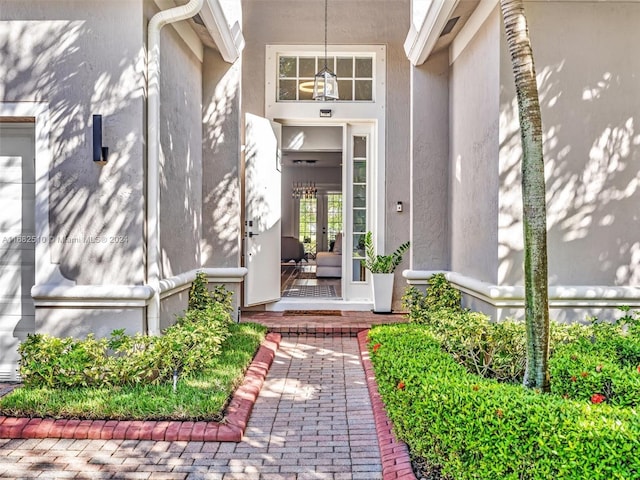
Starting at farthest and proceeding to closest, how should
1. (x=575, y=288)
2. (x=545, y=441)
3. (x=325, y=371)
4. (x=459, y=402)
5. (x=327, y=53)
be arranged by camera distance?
1. (x=327, y=53)
2. (x=325, y=371)
3. (x=575, y=288)
4. (x=459, y=402)
5. (x=545, y=441)

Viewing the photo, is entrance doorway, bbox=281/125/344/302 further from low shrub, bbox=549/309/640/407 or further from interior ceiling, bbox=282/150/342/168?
low shrub, bbox=549/309/640/407

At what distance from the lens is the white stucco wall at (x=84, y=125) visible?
4305mm

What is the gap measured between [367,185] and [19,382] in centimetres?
502

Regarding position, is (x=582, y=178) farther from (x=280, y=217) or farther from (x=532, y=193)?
(x=280, y=217)

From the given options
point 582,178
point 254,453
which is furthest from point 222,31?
point 254,453

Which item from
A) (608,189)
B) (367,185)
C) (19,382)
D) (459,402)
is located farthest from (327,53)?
(459,402)

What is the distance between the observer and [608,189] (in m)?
4.57

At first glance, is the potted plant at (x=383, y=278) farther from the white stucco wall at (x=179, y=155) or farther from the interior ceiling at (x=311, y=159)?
the interior ceiling at (x=311, y=159)

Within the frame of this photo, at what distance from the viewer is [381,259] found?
7.52 m

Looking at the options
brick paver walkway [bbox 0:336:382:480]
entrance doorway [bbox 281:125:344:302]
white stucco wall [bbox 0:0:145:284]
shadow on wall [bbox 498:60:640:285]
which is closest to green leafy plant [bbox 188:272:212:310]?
white stucco wall [bbox 0:0:145:284]

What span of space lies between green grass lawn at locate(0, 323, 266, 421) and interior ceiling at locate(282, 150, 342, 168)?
37.2ft

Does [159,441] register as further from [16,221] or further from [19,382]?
[16,221]

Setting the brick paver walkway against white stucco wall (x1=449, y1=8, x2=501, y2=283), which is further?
white stucco wall (x1=449, y1=8, x2=501, y2=283)

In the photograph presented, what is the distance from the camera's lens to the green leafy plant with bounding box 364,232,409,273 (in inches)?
295
